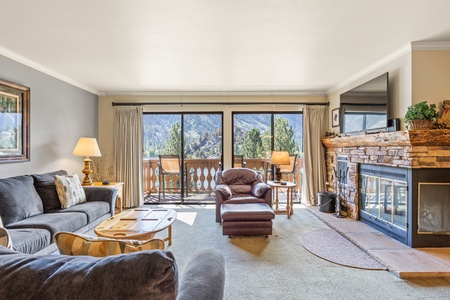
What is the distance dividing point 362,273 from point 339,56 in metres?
2.68

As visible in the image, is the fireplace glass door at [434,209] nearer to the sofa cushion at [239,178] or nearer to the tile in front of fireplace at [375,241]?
the tile in front of fireplace at [375,241]

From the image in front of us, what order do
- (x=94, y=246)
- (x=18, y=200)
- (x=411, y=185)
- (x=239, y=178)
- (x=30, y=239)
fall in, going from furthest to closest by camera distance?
(x=239, y=178)
(x=411, y=185)
(x=18, y=200)
(x=30, y=239)
(x=94, y=246)

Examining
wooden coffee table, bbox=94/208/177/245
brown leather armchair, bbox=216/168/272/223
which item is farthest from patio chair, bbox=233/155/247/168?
wooden coffee table, bbox=94/208/177/245

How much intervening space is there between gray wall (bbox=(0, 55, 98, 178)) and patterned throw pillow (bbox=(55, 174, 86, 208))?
1.88ft

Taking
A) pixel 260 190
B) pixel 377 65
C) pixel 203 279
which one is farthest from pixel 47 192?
pixel 377 65

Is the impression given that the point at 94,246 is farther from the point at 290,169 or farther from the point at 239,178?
the point at 290,169

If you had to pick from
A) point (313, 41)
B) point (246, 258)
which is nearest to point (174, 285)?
point (246, 258)

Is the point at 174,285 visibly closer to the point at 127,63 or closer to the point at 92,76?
the point at 127,63

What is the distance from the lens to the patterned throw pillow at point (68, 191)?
340 centimetres

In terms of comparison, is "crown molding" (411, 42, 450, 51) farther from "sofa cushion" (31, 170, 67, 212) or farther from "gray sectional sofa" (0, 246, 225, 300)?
"sofa cushion" (31, 170, 67, 212)

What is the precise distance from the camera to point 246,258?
2990 mm

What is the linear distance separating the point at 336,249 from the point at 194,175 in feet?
11.9

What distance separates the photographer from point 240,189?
183 inches

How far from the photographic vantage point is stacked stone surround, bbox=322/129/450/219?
2945 mm
